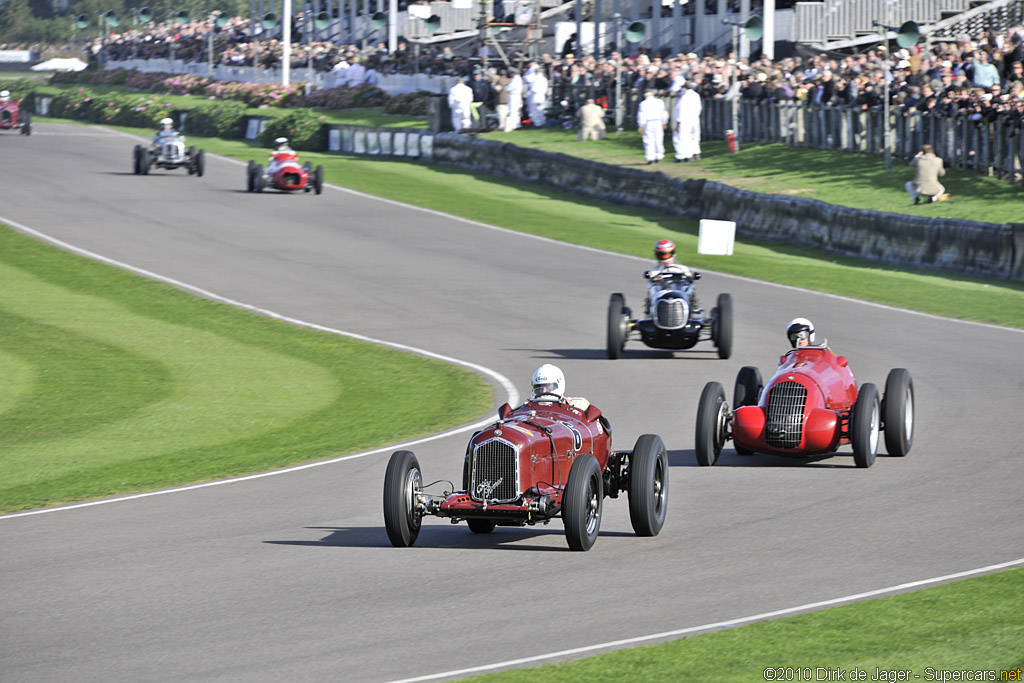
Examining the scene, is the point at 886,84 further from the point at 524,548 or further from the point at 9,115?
the point at 9,115

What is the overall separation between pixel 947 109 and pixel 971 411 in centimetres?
1713

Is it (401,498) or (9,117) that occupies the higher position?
(9,117)

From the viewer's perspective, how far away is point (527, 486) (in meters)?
10.2

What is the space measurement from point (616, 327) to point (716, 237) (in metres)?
10.8

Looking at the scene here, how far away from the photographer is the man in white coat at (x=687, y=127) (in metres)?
38.4

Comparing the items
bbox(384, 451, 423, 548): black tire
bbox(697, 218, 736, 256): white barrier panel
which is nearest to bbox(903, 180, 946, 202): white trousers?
bbox(697, 218, 736, 256): white barrier panel

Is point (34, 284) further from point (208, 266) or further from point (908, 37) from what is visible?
point (908, 37)

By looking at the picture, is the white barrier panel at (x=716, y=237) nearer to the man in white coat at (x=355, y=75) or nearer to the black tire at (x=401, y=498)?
the black tire at (x=401, y=498)

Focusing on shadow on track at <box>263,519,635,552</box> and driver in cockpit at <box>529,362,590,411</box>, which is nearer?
shadow on track at <box>263,519,635,552</box>

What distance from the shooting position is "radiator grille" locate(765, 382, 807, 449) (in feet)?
42.5

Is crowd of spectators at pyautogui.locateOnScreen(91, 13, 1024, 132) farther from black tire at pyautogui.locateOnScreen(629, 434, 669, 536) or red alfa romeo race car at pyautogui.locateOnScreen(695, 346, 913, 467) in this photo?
black tire at pyautogui.locateOnScreen(629, 434, 669, 536)

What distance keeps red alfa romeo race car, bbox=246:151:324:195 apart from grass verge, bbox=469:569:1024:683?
31.9 metres

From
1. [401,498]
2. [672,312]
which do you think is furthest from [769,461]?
[672,312]

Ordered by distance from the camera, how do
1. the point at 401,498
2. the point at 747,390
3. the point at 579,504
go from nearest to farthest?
1. the point at 579,504
2. the point at 401,498
3. the point at 747,390
